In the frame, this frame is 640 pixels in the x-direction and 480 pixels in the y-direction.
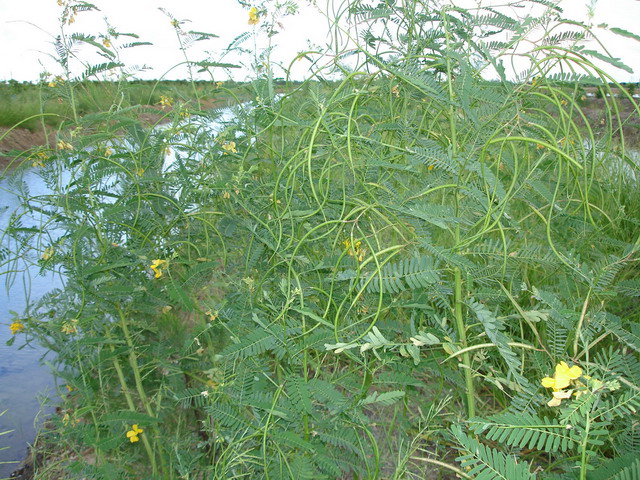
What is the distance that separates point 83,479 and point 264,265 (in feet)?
2.55

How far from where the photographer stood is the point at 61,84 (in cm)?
140

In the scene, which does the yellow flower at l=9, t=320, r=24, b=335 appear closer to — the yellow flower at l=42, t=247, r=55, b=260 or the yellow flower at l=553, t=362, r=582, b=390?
the yellow flower at l=42, t=247, r=55, b=260

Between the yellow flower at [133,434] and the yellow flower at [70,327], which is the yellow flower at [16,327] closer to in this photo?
the yellow flower at [70,327]

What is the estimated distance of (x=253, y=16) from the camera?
1.36 metres

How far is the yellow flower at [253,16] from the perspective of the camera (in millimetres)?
1354

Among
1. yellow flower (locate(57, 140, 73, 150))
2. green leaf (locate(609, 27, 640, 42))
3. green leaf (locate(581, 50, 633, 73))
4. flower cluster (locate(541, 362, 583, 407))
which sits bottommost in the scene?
flower cluster (locate(541, 362, 583, 407))

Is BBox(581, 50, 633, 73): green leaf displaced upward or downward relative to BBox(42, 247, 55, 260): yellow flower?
upward

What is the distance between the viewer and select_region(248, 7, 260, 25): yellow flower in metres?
1.35

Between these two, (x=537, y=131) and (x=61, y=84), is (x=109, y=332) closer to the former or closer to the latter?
(x=61, y=84)

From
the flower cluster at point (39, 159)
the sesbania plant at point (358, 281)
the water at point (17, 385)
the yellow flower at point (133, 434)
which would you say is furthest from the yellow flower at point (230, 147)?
the yellow flower at point (133, 434)

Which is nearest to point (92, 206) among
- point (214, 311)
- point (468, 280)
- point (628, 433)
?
point (214, 311)

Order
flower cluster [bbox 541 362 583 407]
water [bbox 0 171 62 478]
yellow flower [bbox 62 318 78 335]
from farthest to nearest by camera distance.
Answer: water [bbox 0 171 62 478], yellow flower [bbox 62 318 78 335], flower cluster [bbox 541 362 583 407]

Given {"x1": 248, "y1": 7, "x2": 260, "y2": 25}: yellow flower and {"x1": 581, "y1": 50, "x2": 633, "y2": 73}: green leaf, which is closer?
{"x1": 581, "y1": 50, "x2": 633, "y2": 73}: green leaf

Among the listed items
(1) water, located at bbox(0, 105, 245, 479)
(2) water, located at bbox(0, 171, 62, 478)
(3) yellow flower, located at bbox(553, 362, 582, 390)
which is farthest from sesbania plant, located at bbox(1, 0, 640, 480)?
(2) water, located at bbox(0, 171, 62, 478)
